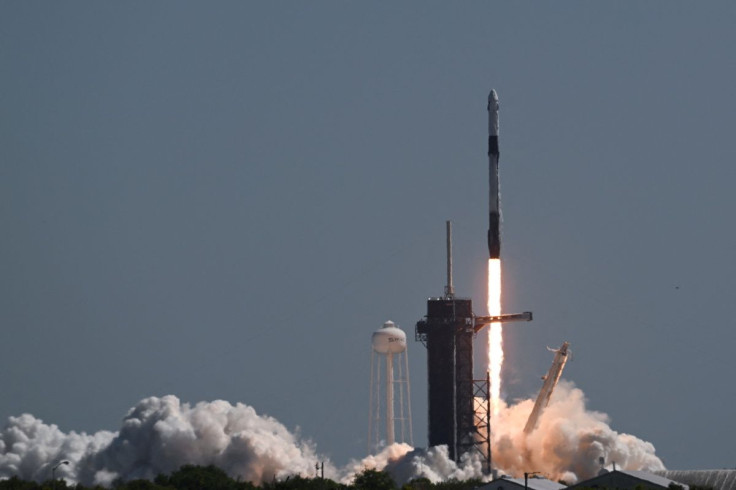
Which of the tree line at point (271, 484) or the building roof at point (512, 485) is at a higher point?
the tree line at point (271, 484)

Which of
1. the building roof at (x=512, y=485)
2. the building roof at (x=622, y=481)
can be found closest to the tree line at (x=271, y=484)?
the building roof at (x=512, y=485)

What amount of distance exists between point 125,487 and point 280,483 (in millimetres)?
13069

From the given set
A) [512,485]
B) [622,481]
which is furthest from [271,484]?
[622,481]

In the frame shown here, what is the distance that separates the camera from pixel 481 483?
195625 millimetres

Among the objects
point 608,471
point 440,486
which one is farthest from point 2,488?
point 608,471

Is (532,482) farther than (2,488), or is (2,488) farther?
(2,488)

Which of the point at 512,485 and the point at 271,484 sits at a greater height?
the point at 271,484

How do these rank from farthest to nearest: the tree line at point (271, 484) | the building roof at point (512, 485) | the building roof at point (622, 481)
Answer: the tree line at point (271, 484)
the building roof at point (622, 481)
the building roof at point (512, 485)

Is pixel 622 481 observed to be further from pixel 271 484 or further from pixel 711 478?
pixel 271 484

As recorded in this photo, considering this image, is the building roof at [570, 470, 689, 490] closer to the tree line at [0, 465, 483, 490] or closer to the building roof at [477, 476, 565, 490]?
the building roof at [477, 476, 565, 490]

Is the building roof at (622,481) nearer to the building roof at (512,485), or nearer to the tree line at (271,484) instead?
the building roof at (512,485)

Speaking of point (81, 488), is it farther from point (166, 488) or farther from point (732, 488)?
point (732, 488)

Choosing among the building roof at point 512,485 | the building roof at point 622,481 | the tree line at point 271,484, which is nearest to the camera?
the building roof at point 512,485

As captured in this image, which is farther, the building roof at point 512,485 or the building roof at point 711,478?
the building roof at point 711,478
